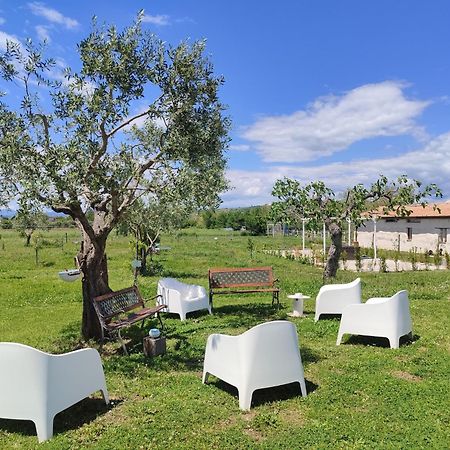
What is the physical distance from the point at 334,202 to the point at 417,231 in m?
19.8

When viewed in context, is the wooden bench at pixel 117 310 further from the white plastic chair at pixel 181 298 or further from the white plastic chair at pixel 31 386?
the white plastic chair at pixel 31 386

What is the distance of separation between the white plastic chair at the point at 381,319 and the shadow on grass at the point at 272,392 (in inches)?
82.2

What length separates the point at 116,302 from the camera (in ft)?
25.8

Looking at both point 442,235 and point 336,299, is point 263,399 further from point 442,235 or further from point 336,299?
point 442,235

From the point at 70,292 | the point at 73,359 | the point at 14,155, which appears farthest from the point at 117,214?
the point at 70,292

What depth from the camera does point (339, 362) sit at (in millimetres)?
6461

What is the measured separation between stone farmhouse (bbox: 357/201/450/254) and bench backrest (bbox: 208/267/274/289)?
18.9m

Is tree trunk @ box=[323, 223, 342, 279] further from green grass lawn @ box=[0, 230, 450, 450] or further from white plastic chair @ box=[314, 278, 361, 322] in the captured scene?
white plastic chair @ box=[314, 278, 361, 322]

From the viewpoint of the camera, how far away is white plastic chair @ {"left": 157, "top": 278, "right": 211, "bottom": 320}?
991cm

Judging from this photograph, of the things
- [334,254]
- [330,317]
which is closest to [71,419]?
[330,317]

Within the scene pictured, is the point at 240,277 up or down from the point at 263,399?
up

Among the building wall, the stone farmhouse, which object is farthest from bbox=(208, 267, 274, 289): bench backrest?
the building wall

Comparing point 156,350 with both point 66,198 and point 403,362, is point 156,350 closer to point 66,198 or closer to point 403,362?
point 66,198

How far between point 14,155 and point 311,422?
5.32 metres
